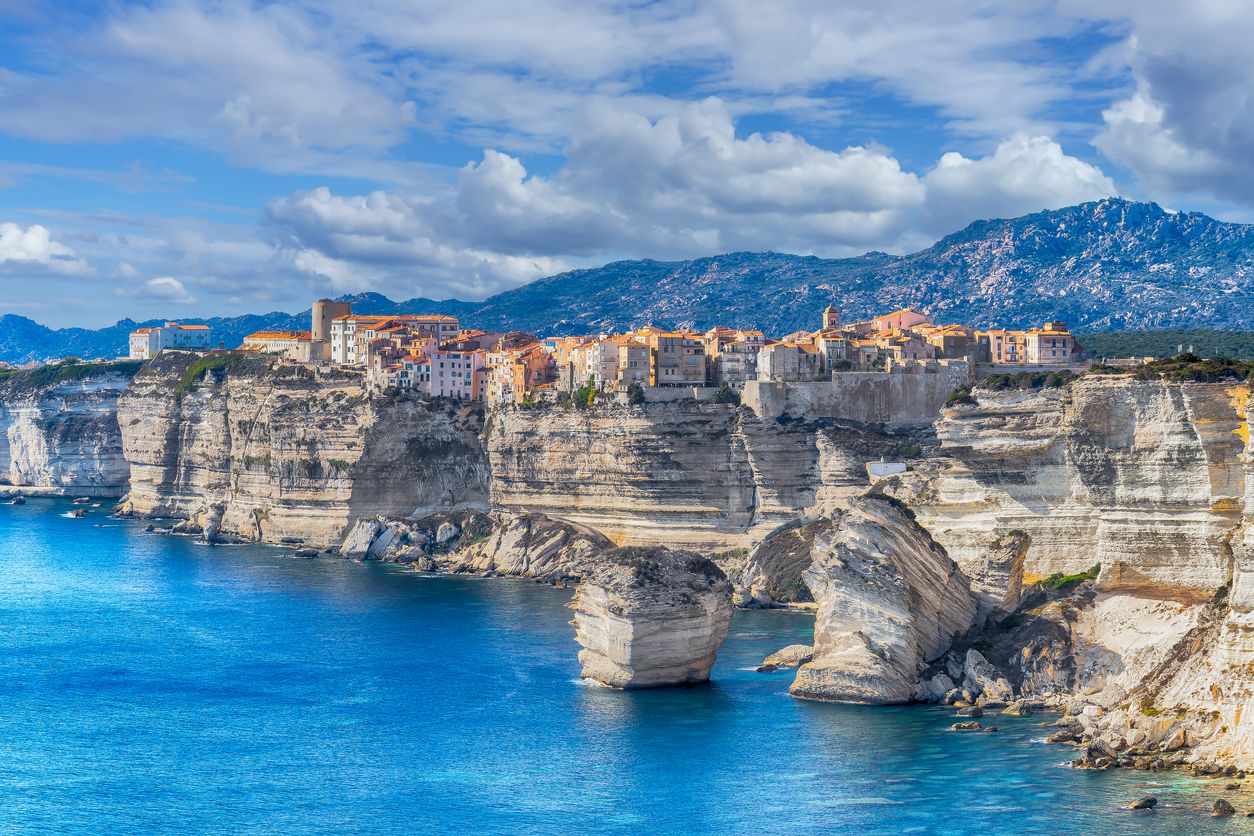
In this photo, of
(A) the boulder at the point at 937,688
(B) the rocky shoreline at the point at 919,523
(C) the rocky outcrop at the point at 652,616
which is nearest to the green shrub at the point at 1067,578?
(B) the rocky shoreline at the point at 919,523

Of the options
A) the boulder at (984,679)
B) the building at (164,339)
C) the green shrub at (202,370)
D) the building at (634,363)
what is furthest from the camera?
the building at (164,339)

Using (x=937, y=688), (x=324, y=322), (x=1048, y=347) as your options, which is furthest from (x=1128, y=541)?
(x=324, y=322)

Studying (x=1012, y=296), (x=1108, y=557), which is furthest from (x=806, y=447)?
(x=1012, y=296)

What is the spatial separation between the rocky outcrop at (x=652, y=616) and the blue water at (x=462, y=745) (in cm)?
70

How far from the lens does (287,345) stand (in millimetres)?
100625

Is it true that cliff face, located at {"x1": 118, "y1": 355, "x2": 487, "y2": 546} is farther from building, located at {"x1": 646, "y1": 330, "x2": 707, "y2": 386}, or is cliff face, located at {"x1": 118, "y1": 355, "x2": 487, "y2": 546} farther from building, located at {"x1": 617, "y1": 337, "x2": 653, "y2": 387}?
building, located at {"x1": 646, "y1": 330, "x2": 707, "y2": 386}

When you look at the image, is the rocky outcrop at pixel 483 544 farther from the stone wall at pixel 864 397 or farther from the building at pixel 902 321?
the building at pixel 902 321

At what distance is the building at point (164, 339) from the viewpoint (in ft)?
422

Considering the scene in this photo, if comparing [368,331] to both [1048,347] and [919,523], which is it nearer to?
[1048,347]

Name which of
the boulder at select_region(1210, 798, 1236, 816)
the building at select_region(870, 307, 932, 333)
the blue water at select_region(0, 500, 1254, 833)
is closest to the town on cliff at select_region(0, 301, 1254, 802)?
the building at select_region(870, 307, 932, 333)

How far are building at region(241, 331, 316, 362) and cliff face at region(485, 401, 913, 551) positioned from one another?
28.2 metres

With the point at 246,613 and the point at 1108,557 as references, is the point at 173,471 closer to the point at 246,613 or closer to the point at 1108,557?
the point at 246,613

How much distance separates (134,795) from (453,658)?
15885 mm

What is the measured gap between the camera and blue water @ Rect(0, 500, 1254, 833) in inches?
1213
